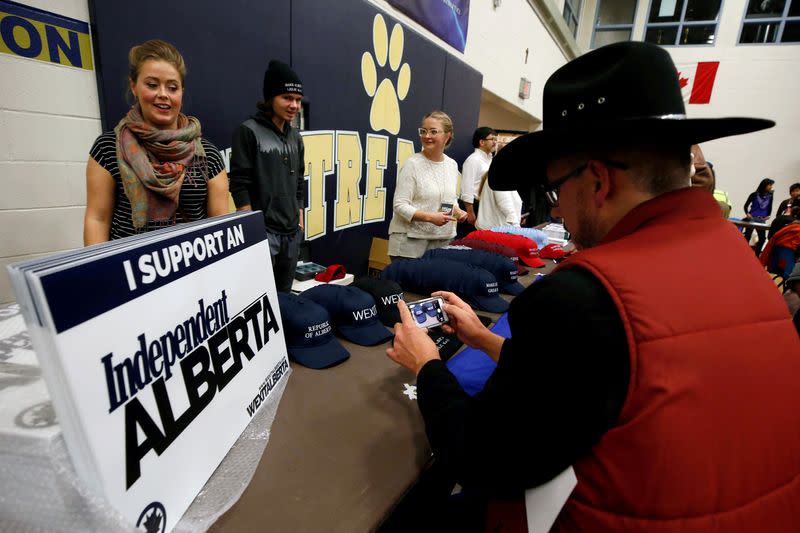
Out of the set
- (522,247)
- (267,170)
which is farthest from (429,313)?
(267,170)

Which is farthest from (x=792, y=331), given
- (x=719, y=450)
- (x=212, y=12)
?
(x=212, y=12)

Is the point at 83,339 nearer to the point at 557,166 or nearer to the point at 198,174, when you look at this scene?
the point at 557,166

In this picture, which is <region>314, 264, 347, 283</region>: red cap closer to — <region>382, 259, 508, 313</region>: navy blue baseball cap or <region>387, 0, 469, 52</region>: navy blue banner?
<region>382, 259, 508, 313</region>: navy blue baseball cap

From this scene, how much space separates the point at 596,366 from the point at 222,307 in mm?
668

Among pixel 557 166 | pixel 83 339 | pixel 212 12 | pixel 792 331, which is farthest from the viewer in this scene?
pixel 212 12

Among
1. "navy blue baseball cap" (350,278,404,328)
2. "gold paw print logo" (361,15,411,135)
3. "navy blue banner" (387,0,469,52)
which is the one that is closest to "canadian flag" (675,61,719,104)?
"navy blue banner" (387,0,469,52)

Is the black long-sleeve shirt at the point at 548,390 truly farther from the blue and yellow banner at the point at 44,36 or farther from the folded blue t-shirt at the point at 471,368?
the blue and yellow banner at the point at 44,36

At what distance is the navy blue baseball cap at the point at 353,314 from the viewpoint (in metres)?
1.22

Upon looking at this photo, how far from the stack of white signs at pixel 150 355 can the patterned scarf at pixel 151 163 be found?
0.88 m

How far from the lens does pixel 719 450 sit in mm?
566

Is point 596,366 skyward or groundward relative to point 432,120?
groundward

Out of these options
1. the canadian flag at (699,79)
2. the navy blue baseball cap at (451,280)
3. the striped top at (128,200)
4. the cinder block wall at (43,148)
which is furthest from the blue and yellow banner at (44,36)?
the canadian flag at (699,79)

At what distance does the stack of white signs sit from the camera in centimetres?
49

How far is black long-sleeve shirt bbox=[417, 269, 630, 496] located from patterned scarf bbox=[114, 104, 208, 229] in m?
1.45
